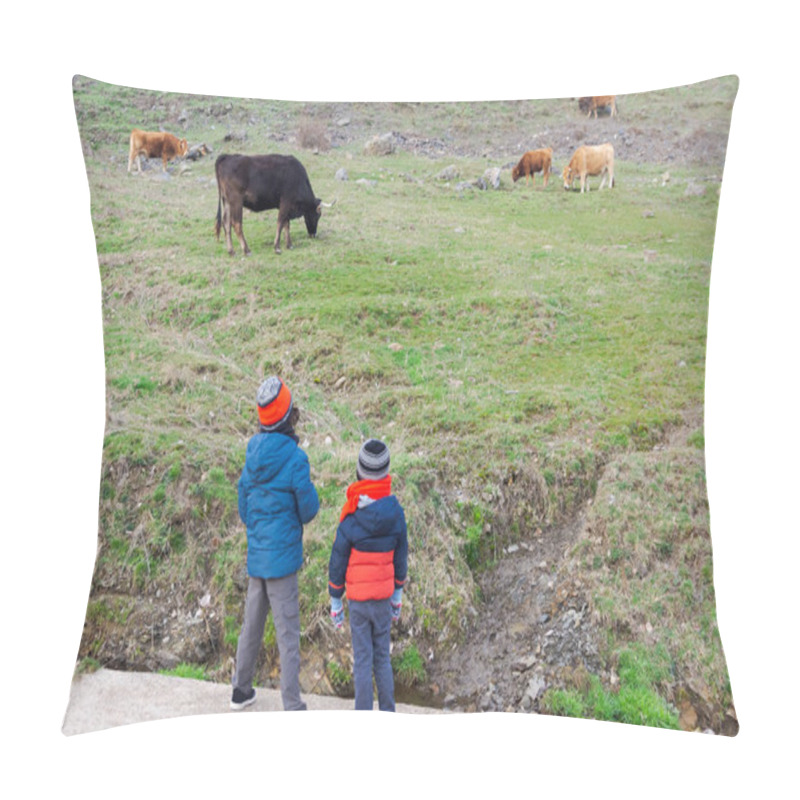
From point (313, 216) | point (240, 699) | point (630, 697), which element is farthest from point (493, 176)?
point (240, 699)

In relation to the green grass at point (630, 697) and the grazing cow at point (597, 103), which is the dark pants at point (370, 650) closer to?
the green grass at point (630, 697)

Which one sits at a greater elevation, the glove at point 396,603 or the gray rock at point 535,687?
the glove at point 396,603

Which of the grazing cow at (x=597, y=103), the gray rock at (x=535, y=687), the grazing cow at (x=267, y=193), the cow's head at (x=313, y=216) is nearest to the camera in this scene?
the gray rock at (x=535, y=687)

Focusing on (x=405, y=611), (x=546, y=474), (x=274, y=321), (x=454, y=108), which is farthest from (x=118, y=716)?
(x=454, y=108)

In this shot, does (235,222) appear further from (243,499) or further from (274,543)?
(274,543)

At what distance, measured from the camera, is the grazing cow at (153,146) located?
509cm

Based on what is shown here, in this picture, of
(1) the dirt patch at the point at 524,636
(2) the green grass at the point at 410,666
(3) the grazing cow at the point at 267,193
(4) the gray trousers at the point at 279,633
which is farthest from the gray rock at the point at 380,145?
(2) the green grass at the point at 410,666

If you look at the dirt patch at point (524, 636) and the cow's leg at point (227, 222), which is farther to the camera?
the cow's leg at point (227, 222)

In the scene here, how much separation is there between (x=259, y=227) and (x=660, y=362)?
288 cm

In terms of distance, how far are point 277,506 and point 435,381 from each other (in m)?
1.33

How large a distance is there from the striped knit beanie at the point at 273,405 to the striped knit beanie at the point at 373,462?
0.53 m

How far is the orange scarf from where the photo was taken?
4449 mm

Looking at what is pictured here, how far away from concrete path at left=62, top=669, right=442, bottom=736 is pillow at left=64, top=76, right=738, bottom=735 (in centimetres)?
1

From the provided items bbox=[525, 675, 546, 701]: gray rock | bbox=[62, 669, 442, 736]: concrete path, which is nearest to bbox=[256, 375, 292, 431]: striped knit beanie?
bbox=[62, 669, 442, 736]: concrete path
